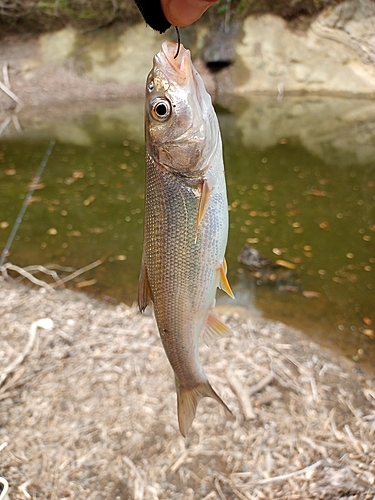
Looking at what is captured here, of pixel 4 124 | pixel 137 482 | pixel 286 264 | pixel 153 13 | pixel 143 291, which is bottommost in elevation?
pixel 4 124

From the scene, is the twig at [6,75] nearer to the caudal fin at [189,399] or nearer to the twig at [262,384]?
the twig at [262,384]

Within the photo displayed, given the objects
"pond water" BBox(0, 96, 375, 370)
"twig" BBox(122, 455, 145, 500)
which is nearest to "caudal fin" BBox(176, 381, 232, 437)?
"twig" BBox(122, 455, 145, 500)

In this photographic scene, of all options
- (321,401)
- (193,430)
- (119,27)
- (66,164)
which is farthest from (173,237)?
(119,27)

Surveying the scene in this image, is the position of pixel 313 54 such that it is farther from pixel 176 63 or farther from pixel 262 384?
pixel 176 63

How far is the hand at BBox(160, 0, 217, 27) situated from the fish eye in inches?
9.7

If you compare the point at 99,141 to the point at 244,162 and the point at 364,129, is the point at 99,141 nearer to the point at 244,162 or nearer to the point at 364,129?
the point at 244,162

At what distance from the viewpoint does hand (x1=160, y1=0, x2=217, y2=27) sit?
1.24 metres

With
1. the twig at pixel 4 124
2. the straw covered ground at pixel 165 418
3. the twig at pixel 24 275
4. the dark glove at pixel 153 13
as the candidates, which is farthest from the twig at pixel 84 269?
the twig at pixel 4 124

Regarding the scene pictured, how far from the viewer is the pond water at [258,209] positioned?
421 centimetres

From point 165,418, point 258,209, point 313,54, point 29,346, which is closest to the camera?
point 165,418

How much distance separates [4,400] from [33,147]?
22.8ft

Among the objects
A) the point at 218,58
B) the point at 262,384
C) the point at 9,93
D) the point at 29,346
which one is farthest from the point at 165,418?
the point at 218,58

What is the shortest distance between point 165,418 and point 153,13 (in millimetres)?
2154

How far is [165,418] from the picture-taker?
2.70 metres
